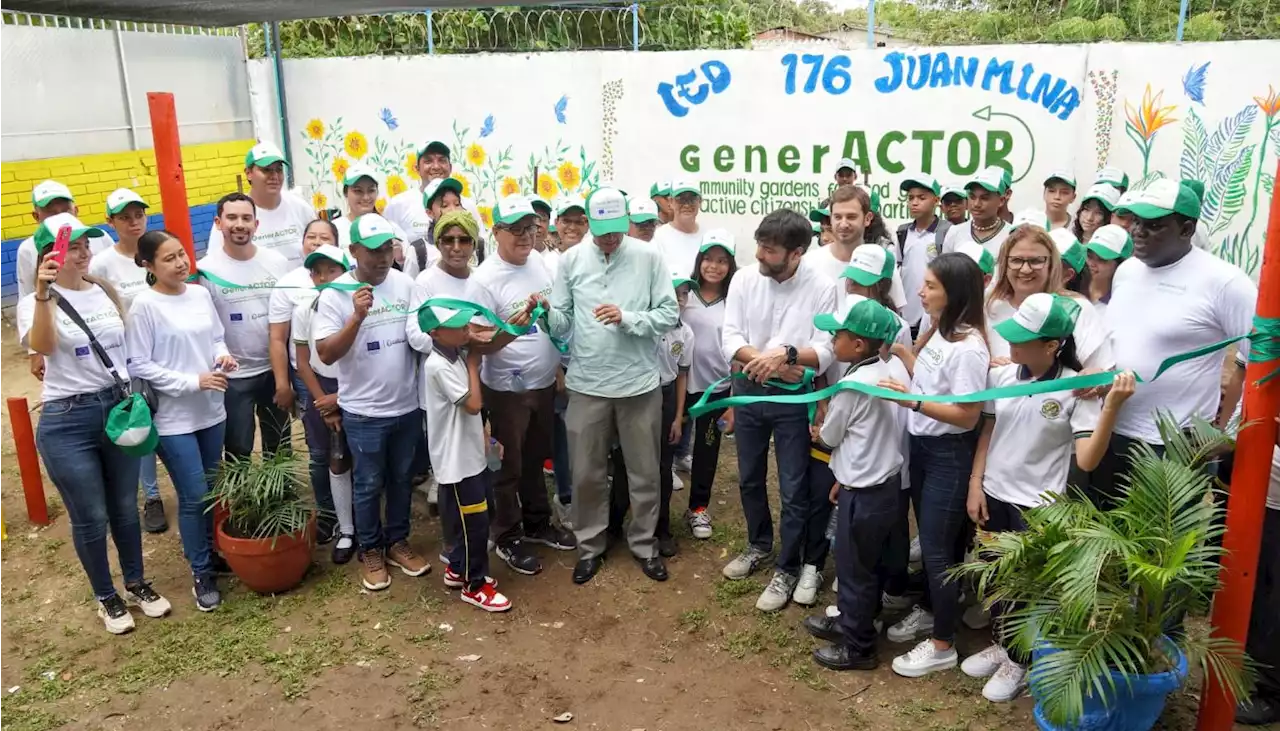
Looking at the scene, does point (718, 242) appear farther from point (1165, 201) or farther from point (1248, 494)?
point (1248, 494)

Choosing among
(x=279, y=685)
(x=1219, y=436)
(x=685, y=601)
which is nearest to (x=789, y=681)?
(x=685, y=601)

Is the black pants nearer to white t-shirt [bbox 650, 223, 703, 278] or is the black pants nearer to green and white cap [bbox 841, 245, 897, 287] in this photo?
green and white cap [bbox 841, 245, 897, 287]

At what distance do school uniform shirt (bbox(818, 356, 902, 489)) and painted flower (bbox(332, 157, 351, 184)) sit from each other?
929cm

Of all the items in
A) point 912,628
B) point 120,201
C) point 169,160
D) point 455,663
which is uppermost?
point 169,160

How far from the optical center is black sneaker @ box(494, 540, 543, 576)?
5191mm

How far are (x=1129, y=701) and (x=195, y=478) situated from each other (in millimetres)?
4195

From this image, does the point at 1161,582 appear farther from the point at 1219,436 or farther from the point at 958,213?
the point at 958,213

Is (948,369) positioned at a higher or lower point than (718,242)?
lower

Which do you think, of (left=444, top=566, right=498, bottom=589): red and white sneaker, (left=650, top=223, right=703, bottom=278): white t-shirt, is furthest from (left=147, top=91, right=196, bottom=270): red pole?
(left=650, top=223, right=703, bottom=278): white t-shirt

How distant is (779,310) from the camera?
4.66m

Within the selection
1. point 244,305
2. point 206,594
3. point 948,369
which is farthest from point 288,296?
point 948,369

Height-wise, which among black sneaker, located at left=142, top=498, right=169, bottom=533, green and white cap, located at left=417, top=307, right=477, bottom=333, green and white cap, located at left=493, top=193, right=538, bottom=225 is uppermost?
green and white cap, located at left=493, top=193, right=538, bottom=225

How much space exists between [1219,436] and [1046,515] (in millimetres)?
644

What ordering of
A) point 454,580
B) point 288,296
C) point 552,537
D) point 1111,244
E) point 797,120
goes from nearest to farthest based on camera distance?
1. point 1111,244
2. point 454,580
3. point 288,296
4. point 552,537
5. point 797,120
